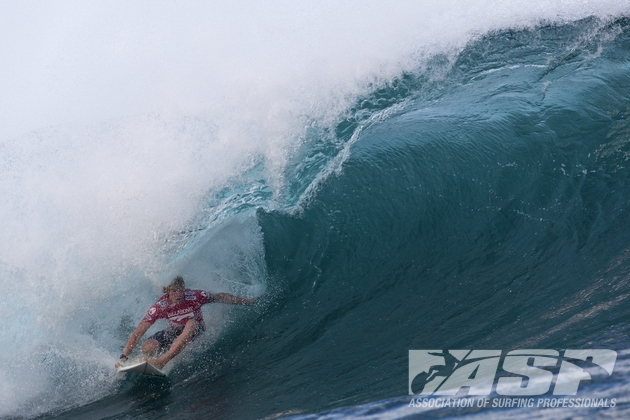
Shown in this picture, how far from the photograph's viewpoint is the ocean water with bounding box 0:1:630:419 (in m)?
6.45

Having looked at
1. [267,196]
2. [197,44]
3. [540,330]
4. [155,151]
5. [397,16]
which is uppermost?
[197,44]

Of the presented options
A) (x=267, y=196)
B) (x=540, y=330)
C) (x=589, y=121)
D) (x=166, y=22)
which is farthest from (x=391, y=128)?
(x=166, y=22)

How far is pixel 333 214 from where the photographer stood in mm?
8406

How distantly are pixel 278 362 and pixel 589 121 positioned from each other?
6155 mm

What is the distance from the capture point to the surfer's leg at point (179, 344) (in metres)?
6.72

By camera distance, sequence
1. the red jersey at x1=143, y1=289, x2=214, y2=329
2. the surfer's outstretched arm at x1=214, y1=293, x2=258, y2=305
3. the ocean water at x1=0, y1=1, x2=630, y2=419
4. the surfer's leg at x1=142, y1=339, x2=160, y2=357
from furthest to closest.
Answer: the surfer's outstretched arm at x1=214, y1=293, x2=258, y2=305 → the red jersey at x1=143, y1=289, x2=214, y2=329 → the surfer's leg at x1=142, y1=339, x2=160, y2=357 → the ocean water at x1=0, y1=1, x2=630, y2=419

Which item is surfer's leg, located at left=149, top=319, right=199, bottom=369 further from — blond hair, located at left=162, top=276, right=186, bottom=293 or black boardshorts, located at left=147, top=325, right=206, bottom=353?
blond hair, located at left=162, top=276, right=186, bottom=293

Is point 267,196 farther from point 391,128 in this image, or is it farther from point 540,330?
point 540,330

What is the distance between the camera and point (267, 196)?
29.9ft

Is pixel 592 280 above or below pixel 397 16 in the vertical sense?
below

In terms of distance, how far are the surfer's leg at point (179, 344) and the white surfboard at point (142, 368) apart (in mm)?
135

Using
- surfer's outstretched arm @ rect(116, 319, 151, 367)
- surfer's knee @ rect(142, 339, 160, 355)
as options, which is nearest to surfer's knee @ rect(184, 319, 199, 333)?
surfer's knee @ rect(142, 339, 160, 355)

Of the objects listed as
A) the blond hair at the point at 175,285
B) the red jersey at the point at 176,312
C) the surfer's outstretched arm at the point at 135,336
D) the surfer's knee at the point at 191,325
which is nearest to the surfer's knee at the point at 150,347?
the surfer's outstretched arm at the point at 135,336

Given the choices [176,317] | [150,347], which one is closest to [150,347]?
[150,347]
